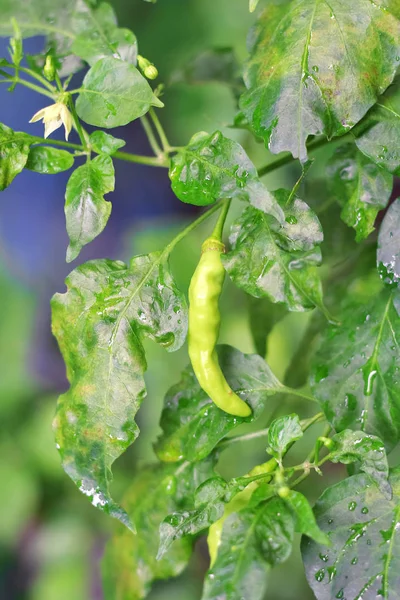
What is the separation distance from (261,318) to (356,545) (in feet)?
0.96

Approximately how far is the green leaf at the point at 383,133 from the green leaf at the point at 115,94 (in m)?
0.18

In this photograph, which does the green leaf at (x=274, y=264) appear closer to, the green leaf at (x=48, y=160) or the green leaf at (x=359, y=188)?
the green leaf at (x=359, y=188)

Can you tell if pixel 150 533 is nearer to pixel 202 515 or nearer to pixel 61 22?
pixel 202 515

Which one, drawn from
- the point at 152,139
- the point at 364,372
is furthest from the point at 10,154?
the point at 364,372

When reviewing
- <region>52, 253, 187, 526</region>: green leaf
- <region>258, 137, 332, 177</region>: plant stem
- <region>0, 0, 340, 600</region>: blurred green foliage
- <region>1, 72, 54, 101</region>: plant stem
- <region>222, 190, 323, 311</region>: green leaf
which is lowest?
<region>0, 0, 340, 600</region>: blurred green foliage

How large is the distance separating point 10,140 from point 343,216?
0.32 metres

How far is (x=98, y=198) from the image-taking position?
57 cm

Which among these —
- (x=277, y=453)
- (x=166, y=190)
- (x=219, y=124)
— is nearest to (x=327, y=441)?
(x=277, y=453)

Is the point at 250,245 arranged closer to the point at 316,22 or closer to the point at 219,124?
the point at 316,22

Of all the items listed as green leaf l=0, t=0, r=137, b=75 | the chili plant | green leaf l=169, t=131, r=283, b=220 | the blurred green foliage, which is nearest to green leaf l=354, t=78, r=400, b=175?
the chili plant

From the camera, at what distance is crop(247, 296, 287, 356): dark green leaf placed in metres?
0.77

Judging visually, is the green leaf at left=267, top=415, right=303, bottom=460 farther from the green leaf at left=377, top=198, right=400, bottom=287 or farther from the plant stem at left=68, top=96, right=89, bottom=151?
the plant stem at left=68, top=96, right=89, bottom=151

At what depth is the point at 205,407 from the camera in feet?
2.15

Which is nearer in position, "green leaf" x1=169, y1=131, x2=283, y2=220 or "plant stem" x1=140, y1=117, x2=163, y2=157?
"green leaf" x1=169, y1=131, x2=283, y2=220
